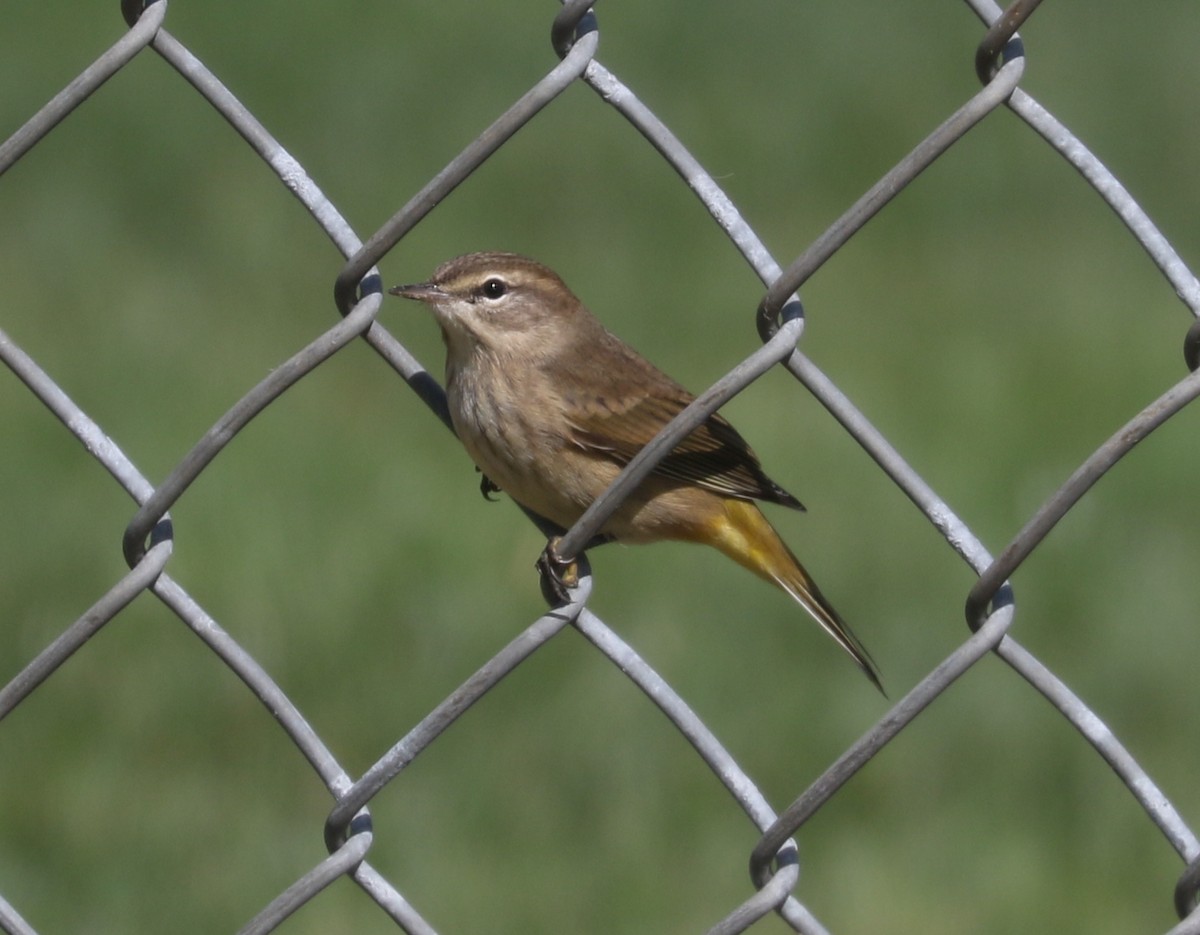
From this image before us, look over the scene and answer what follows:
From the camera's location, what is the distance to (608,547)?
237 inches

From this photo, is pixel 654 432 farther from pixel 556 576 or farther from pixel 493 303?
pixel 556 576

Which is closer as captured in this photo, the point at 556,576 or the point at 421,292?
the point at 556,576

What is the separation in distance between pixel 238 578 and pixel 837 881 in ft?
7.09

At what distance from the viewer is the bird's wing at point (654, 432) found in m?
4.04

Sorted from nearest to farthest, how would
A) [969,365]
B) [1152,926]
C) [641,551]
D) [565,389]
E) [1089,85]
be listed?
1. [565,389]
2. [1152,926]
3. [641,551]
4. [969,365]
5. [1089,85]

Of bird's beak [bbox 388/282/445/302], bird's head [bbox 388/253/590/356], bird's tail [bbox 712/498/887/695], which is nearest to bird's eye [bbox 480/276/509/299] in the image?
bird's head [bbox 388/253/590/356]

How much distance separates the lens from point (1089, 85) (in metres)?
9.15

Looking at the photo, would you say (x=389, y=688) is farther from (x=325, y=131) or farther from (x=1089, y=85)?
(x=1089, y=85)

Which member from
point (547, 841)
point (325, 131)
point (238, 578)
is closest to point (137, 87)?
point (325, 131)

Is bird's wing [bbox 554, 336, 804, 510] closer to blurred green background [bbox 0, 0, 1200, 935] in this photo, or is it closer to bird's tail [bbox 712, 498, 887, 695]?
bird's tail [bbox 712, 498, 887, 695]

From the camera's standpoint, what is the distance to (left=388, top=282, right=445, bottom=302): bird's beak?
3.92 metres

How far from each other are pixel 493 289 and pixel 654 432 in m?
0.50

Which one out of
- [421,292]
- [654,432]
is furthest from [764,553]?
[421,292]

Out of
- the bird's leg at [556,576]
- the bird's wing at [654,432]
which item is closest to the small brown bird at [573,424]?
the bird's wing at [654,432]
